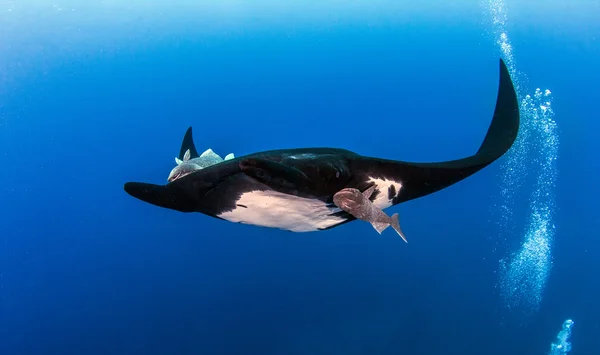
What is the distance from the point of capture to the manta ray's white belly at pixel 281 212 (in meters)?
2.21

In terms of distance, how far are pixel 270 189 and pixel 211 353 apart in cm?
848

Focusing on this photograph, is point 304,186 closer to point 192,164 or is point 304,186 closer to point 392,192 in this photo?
point 392,192

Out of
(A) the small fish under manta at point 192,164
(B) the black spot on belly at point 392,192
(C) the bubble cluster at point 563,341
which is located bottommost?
(B) the black spot on belly at point 392,192

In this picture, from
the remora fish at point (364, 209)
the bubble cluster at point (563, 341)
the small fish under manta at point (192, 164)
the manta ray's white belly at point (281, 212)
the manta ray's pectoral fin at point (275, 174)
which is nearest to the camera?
the manta ray's pectoral fin at point (275, 174)

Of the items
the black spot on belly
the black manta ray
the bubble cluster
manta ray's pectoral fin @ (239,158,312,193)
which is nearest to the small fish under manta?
the black manta ray

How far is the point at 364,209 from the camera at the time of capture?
2.10 meters

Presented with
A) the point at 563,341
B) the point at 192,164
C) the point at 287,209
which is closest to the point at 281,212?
the point at 287,209

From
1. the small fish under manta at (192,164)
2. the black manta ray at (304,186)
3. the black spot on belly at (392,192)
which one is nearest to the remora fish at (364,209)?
the black manta ray at (304,186)

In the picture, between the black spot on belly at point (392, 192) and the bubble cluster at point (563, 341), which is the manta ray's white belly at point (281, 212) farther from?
the bubble cluster at point (563, 341)

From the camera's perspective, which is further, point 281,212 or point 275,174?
point 281,212

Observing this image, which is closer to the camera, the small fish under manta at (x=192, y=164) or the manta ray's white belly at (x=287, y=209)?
the manta ray's white belly at (x=287, y=209)

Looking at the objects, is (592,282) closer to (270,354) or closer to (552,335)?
(552,335)

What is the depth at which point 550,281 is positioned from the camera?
11039mm

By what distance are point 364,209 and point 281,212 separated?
0.54m
